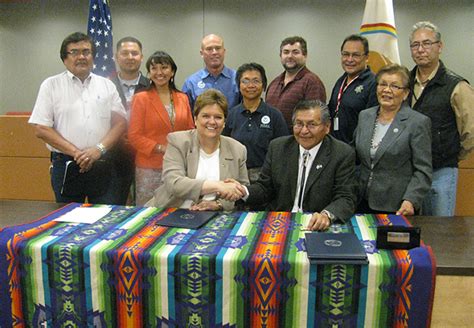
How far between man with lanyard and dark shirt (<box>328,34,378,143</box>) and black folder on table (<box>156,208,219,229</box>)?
1.16 meters

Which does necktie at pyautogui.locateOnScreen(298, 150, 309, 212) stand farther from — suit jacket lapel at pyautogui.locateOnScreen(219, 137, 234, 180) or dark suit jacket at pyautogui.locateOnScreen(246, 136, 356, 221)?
suit jacket lapel at pyautogui.locateOnScreen(219, 137, 234, 180)

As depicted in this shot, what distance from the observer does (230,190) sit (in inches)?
83.8

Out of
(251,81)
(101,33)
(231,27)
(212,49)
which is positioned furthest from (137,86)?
(231,27)

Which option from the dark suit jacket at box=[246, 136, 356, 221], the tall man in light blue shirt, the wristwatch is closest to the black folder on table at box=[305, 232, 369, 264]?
the wristwatch

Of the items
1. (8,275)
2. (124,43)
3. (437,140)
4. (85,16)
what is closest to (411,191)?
(437,140)

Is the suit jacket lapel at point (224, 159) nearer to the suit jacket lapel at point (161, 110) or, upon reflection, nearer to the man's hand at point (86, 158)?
the suit jacket lapel at point (161, 110)

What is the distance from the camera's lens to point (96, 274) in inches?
60.9

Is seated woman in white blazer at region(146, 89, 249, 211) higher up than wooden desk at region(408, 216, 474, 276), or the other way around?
seated woman in white blazer at region(146, 89, 249, 211)

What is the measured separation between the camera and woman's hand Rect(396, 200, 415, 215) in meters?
2.08

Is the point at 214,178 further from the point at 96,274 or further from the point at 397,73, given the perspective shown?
the point at 397,73

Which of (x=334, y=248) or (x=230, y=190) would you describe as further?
(x=230, y=190)

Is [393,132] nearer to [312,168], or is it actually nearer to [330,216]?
[312,168]

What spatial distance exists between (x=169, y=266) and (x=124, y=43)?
2188 millimetres

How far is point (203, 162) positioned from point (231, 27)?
482cm
